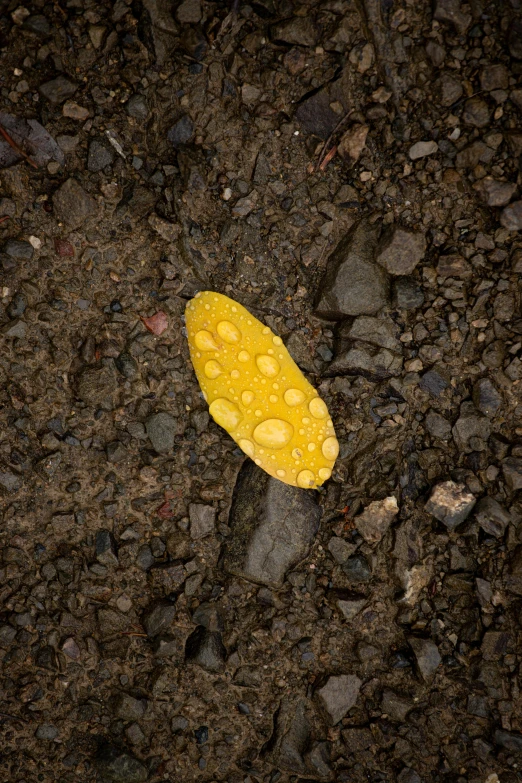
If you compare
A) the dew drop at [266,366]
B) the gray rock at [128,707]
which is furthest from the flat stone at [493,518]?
the gray rock at [128,707]

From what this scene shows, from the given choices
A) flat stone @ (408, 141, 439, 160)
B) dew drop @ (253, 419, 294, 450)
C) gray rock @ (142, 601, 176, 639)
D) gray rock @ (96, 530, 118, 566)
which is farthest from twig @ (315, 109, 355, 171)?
gray rock @ (142, 601, 176, 639)

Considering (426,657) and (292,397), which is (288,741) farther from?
(292,397)

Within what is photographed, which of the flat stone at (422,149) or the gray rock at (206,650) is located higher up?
the flat stone at (422,149)

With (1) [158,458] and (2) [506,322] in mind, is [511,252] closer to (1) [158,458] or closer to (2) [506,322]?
→ (2) [506,322]

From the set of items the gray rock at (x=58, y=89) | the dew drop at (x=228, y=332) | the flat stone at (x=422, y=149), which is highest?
the flat stone at (x=422, y=149)

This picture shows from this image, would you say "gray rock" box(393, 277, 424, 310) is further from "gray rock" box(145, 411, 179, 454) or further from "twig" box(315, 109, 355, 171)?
"gray rock" box(145, 411, 179, 454)

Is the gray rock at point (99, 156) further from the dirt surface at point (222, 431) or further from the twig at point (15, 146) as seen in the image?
the twig at point (15, 146)
